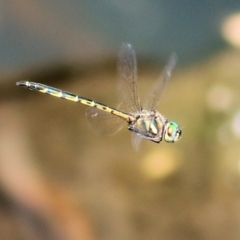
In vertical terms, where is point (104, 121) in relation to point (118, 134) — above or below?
below

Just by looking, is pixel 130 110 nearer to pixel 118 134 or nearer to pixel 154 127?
pixel 154 127

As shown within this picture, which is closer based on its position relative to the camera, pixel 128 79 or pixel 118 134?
pixel 128 79

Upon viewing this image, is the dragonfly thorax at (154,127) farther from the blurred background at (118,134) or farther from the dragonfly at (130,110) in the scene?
the blurred background at (118,134)

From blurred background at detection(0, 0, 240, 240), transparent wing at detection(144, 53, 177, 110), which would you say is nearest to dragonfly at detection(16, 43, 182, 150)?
transparent wing at detection(144, 53, 177, 110)

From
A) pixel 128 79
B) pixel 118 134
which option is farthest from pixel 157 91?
pixel 118 134

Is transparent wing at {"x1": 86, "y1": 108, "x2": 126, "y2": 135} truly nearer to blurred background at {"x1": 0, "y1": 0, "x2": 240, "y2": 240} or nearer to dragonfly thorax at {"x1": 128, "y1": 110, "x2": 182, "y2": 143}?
dragonfly thorax at {"x1": 128, "y1": 110, "x2": 182, "y2": 143}

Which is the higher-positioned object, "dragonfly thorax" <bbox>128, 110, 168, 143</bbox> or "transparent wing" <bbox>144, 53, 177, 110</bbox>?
"transparent wing" <bbox>144, 53, 177, 110</bbox>
